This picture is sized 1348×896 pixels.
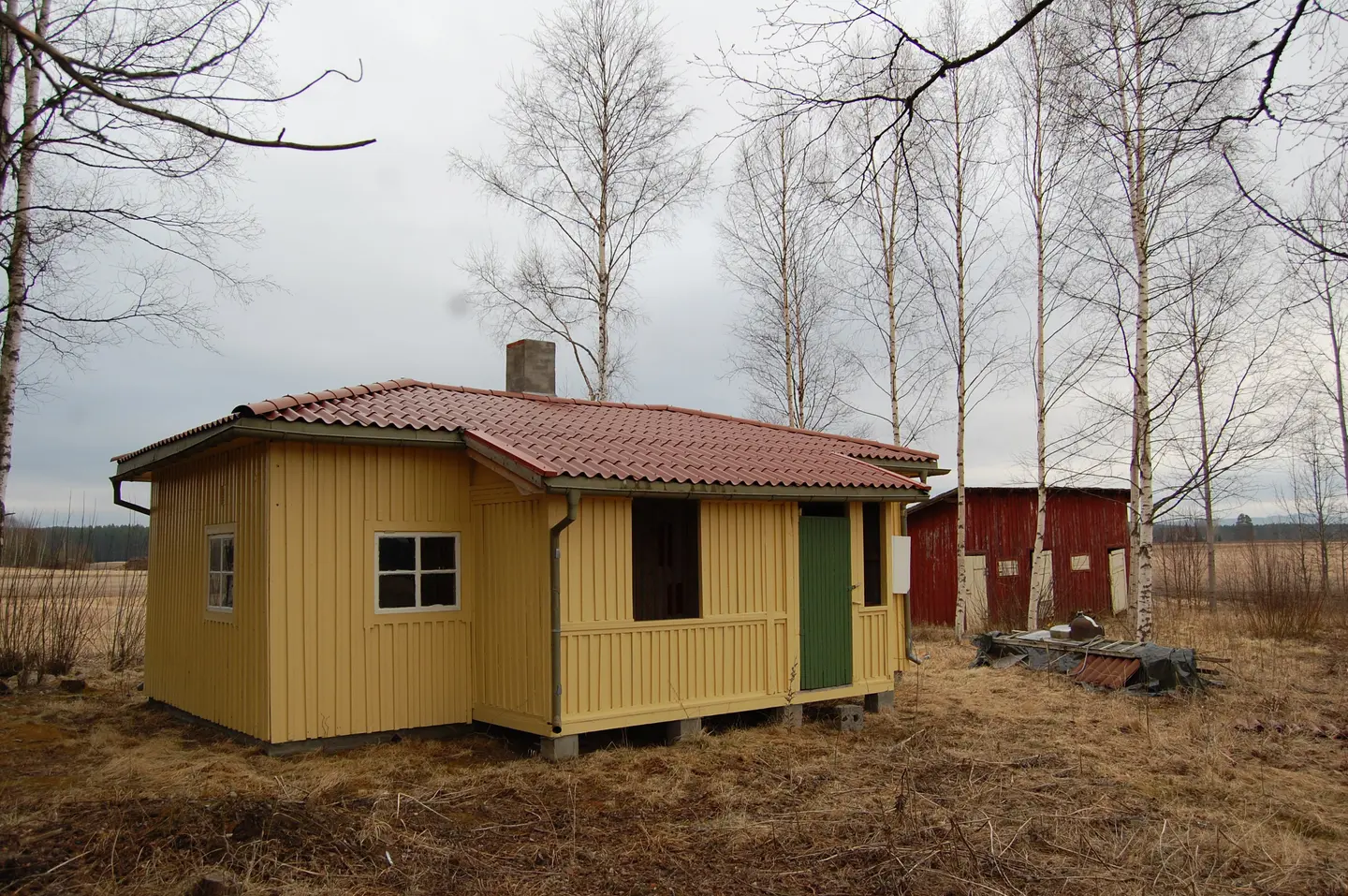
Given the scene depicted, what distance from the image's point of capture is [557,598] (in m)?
8.53

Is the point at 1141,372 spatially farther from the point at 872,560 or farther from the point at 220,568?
the point at 220,568

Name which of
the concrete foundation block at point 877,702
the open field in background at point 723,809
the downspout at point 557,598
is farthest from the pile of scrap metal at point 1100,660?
the downspout at point 557,598

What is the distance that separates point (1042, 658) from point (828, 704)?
426 cm

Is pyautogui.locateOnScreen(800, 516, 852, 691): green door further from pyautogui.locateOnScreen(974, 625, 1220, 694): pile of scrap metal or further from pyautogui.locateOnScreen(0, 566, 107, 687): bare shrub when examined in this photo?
pyautogui.locateOnScreen(0, 566, 107, 687): bare shrub

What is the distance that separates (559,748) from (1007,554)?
1549 cm

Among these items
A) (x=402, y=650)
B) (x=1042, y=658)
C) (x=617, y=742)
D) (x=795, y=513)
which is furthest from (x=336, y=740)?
(x=1042, y=658)

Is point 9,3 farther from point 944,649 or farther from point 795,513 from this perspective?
point 944,649

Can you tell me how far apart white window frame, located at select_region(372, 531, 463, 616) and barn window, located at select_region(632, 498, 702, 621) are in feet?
10.3

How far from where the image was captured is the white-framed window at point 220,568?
9.52m

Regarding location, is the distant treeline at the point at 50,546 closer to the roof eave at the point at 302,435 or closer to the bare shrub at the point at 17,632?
the bare shrub at the point at 17,632

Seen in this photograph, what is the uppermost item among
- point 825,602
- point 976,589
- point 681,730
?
point 825,602

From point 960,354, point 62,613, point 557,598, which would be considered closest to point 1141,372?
point 960,354

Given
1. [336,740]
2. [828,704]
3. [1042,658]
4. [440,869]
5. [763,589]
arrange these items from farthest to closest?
[1042,658], [828,704], [763,589], [336,740], [440,869]

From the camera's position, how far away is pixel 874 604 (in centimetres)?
1154
